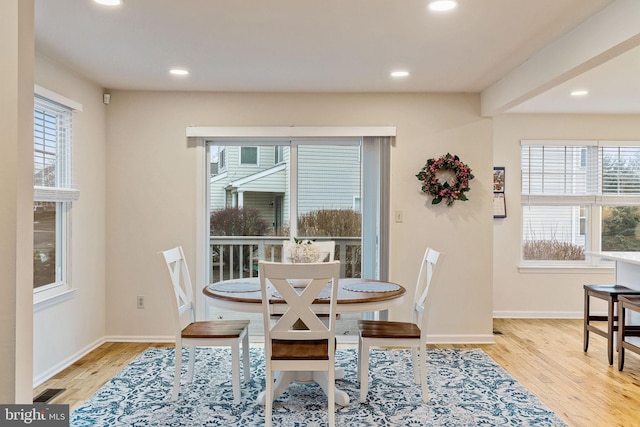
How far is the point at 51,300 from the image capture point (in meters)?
3.41

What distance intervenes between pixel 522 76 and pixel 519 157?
2.14 meters

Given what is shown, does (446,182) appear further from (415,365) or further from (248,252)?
(248,252)

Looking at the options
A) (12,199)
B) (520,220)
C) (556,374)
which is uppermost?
(12,199)

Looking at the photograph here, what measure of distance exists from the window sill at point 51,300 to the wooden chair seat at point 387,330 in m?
2.35

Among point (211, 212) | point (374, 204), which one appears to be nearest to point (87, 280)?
point (211, 212)

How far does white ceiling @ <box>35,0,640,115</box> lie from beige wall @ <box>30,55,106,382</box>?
184 millimetres

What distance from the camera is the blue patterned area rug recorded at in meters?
2.72

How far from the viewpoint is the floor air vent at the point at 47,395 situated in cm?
298

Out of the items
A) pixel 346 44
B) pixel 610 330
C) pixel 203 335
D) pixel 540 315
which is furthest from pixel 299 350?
pixel 540 315

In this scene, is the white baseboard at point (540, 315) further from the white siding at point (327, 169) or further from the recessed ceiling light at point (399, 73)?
the recessed ceiling light at point (399, 73)

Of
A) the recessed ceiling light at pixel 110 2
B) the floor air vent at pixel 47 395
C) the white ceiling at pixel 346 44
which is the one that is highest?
the white ceiling at pixel 346 44

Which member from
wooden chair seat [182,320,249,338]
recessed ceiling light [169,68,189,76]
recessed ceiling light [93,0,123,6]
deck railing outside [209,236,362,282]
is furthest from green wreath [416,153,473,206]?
recessed ceiling light [93,0,123,6]

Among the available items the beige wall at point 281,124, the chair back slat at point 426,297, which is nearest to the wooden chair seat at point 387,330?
the chair back slat at point 426,297

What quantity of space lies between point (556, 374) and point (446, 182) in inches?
74.6
